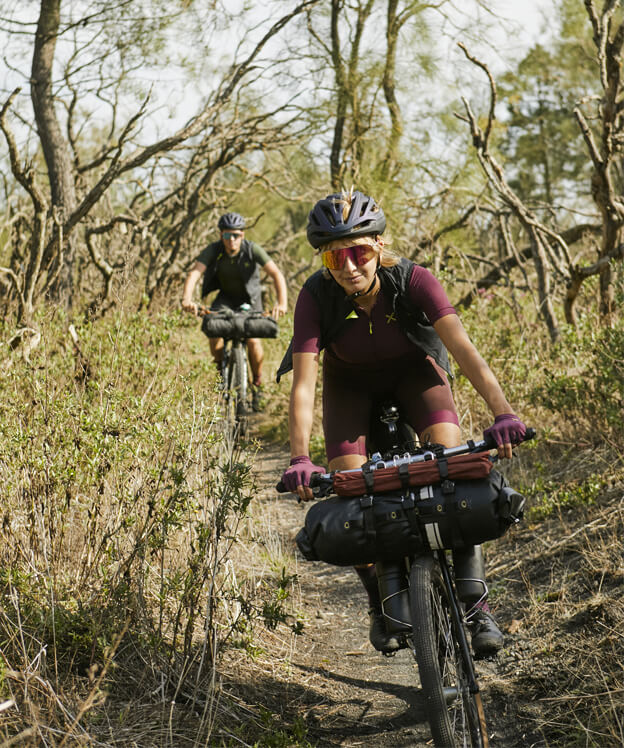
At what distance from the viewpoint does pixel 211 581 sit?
3338 mm

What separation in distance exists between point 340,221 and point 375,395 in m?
0.82

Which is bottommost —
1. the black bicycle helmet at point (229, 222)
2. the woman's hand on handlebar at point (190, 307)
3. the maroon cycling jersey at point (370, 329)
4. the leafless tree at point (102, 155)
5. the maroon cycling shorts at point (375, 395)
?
the maroon cycling shorts at point (375, 395)

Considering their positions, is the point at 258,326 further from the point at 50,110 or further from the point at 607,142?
the point at 50,110

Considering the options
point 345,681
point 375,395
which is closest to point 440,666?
point 345,681

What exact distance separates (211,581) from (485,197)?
6.67 meters

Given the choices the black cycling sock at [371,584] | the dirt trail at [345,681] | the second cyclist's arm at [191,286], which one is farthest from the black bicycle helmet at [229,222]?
the black cycling sock at [371,584]

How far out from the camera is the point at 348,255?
335 centimetres

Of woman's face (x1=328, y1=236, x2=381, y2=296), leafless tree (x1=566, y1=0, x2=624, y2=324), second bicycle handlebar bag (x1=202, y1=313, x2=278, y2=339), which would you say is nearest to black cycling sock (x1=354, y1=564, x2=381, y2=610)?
woman's face (x1=328, y1=236, x2=381, y2=296)

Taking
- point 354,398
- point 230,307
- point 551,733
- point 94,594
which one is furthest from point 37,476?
point 230,307

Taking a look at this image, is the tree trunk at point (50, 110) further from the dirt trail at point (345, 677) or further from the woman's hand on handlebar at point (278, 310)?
the dirt trail at point (345, 677)

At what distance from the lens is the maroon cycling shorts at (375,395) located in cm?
354

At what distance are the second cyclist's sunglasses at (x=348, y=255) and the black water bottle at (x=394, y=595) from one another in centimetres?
120

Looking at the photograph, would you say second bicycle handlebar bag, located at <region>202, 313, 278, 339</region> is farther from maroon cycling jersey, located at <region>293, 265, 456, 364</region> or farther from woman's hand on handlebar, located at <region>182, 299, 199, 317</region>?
maroon cycling jersey, located at <region>293, 265, 456, 364</region>

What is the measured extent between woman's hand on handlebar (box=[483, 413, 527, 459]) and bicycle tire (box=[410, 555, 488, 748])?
0.47 meters
